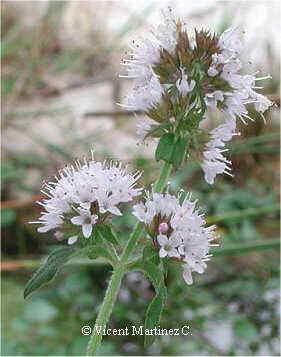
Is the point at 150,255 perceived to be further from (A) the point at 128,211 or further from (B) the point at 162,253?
(A) the point at 128,211

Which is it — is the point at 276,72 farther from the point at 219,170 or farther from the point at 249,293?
the point at 219,170

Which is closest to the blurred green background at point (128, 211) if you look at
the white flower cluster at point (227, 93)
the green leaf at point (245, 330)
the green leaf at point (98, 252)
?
the green leaf at point (245, 330)

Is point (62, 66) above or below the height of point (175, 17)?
below

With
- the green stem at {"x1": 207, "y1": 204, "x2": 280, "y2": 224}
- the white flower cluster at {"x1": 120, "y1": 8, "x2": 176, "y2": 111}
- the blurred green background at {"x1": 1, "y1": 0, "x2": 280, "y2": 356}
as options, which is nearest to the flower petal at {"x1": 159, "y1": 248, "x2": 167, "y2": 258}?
the white flower cluster at {"x1": 120, "y1": 8, "x2": 176, "y2": 111}

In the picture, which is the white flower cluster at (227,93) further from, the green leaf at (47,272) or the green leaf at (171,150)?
the green leaf at (47,272)

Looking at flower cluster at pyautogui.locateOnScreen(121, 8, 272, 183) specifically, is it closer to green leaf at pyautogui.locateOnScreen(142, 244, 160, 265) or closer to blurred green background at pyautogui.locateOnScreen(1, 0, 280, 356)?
green leaf at pyautogui.locateOnScreen(142, 244, 160, 265)

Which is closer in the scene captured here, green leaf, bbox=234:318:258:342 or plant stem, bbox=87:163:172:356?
plant stem, bbox=87:163:172:356

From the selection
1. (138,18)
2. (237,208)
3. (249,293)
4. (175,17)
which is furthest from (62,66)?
(175,17)
